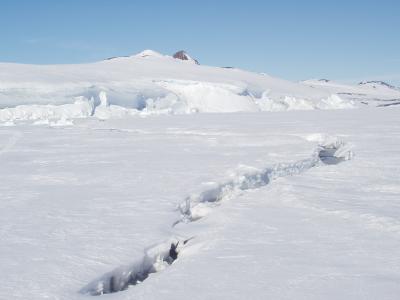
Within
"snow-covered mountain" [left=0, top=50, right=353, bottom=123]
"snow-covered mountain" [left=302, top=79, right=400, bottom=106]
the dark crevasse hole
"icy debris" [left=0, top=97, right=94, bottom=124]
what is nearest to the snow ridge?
the dark crevasse hole

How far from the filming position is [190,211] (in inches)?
196

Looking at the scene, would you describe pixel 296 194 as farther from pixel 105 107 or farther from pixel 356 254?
pixel 105 107

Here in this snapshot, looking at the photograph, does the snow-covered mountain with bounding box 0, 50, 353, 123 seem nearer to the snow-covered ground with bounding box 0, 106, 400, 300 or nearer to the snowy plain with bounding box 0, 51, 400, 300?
the snowy plain with bounding box 0, 51, 400, 300

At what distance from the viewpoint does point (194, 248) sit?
3.71m

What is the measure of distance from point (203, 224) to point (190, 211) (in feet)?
1.91

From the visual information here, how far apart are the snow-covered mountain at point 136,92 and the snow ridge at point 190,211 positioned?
12488 mm

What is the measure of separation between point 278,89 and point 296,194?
1312 inches

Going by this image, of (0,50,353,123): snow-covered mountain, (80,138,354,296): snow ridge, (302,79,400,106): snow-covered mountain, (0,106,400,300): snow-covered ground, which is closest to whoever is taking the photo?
(0,106,400,300): snow-covered ground

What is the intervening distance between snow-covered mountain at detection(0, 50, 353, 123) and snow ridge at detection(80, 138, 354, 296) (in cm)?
1249

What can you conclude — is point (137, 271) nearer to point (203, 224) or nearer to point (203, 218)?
point (203, 224)

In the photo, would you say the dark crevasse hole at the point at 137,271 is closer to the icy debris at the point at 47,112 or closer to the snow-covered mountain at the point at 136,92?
the snow-covered mountain at the point at 136,92

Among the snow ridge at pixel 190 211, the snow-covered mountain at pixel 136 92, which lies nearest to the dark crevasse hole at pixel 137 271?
the snow ridge at pixel 190 211

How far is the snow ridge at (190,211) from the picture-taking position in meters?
3.17

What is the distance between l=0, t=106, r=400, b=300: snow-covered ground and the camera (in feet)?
9.62
